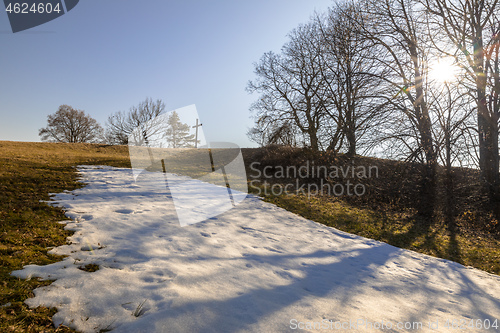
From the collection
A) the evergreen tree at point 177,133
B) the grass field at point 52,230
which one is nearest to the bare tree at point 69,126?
the evergreen tree at point 177,133

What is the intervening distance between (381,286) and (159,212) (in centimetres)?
506

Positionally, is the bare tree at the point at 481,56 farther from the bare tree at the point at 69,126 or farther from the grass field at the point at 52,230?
the bare tree at the point at 69,126

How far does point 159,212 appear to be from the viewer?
19.6 feet

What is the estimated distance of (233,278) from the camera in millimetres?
3400

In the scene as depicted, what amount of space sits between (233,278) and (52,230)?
335 cm

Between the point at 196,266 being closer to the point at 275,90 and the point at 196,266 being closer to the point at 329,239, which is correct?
the point at 329,239

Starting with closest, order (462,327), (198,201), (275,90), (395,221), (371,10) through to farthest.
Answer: (462,327), (198,201), (395,221), (371,10), (275,90)

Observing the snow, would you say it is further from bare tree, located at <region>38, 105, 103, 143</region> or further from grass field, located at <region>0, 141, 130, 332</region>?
bare tree, located at <region>38, 105, 103, 143</region>

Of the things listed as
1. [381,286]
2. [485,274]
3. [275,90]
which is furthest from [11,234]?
[275,90]

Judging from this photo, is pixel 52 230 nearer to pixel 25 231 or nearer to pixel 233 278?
pixel 25 231

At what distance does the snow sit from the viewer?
244 cm

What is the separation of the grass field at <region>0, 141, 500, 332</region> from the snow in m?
0.19

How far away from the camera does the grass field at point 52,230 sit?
2357 millimetres

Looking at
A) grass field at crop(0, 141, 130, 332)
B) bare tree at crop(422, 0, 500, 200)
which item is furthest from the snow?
bare tree at crop(422, 0, 500, 200)
